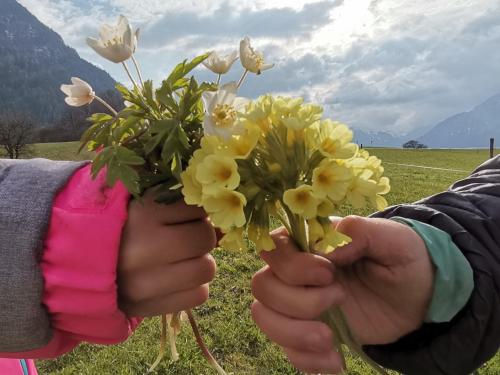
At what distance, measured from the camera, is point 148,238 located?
93 cm

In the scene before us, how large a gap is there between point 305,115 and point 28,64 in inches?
7482

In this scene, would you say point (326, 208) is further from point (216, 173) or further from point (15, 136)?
point (15, 136)

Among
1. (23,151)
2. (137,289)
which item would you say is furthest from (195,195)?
(23,151)

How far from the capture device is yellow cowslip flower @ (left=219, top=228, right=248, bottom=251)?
818 millimetres

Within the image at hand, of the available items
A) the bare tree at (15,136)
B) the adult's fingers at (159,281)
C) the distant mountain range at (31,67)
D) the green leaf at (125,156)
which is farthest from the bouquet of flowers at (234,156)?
the distant mountain range at (31,67)

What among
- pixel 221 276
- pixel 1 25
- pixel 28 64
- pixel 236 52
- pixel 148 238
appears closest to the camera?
pixel 148 238

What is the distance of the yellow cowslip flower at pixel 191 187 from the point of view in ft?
2.66

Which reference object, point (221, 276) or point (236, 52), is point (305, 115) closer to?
point (236, 52)

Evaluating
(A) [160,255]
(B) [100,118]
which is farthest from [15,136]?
(A) [160,255]

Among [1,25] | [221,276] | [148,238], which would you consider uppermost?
[1,25]

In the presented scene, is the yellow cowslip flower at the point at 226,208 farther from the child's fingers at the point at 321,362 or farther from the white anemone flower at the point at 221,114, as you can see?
the child's fingers at the point at 321,362

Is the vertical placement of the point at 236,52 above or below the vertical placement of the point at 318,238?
above

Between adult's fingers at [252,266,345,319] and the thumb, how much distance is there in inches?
6.6

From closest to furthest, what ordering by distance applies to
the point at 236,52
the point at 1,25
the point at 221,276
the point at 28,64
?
the point at 236,52
the point at 221,276
the point at 28,64
the point at 1,25
